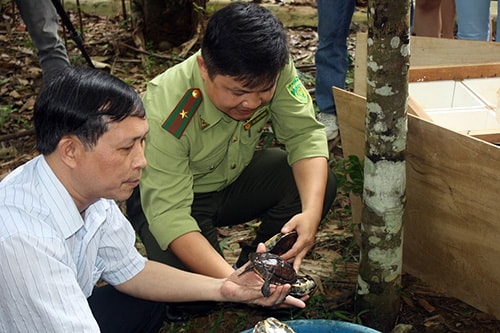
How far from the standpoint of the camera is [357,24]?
5.72 meters

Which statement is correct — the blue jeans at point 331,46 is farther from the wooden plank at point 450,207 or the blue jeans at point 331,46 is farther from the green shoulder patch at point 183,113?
the green shoulder patch at point 183,113

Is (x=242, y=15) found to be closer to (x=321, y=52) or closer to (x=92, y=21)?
(x=321, y=52)

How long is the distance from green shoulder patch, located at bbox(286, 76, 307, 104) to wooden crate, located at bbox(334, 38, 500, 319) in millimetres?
137

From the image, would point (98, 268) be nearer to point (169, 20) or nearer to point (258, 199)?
point (258, 199)

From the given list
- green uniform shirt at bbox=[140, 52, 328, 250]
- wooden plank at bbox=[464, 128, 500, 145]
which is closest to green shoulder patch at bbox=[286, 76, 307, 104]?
green uniform shirt at bbox=[140, 52, 328, 250]

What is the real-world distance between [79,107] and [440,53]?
2010mm

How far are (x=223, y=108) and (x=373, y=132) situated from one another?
0.50 metres

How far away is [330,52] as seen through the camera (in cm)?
375

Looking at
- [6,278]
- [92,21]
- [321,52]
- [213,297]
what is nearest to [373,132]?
[213,297]

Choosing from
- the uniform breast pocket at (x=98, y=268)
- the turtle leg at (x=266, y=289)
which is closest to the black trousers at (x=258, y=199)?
the uniform breast pocket at (x=98, y=268)

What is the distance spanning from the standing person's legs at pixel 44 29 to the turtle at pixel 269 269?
2489 millimetres

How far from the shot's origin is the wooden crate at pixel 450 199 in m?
2.28

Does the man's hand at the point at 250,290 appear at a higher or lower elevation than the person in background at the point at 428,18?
lower

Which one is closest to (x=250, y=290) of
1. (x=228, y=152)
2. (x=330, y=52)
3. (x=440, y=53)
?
(x=228, y=152)
